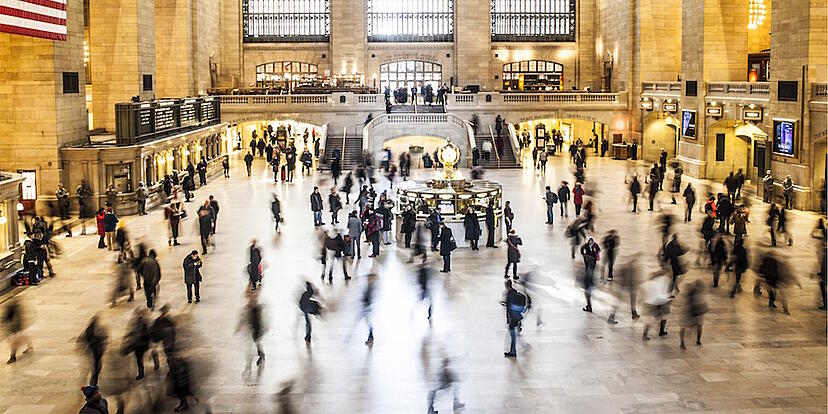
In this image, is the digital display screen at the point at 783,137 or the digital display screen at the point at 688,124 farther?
the digital display screen at the point at 688,124

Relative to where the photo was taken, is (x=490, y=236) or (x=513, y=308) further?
(x=490, y=236)

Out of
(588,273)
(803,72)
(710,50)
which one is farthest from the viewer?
(710,50)

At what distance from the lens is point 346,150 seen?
1731 inches

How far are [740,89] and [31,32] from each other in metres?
26.0

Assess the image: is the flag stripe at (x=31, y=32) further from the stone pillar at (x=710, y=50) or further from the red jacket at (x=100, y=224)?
the stone pillar at (x=710, y=50)

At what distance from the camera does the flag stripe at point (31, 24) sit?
22542 mm

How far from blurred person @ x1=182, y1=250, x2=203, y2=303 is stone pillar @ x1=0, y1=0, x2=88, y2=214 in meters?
12.3

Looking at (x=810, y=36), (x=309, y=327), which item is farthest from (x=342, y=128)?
(x=309, y=327)

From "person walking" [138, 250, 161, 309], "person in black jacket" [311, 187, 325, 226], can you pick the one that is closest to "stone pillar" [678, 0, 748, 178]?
"person in black jacket" [311, 187, 325, 226]

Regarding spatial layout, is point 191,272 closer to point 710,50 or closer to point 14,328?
point 14,328

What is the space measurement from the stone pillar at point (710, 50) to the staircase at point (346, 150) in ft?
50.9

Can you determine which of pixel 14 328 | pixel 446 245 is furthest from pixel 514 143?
pixel 14 328

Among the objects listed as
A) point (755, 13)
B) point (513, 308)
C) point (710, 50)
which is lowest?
point (513, 308)

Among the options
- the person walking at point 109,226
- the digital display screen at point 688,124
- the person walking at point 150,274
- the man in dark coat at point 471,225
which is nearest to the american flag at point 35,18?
the person walking at point 109,226
